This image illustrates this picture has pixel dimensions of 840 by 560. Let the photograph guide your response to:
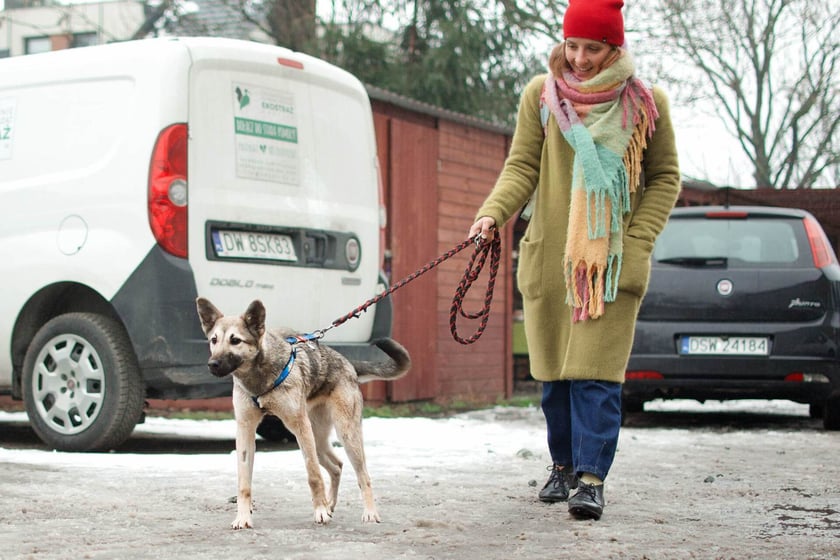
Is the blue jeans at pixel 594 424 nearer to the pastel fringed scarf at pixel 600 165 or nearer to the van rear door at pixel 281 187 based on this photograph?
the pastel fringed scarf at pixel 600 165

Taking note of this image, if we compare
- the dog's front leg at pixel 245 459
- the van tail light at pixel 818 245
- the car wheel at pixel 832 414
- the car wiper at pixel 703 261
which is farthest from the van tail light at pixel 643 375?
the dog's front leg at pixel 245 459

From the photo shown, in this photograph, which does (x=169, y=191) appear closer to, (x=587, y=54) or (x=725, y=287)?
(x=587, y=54)

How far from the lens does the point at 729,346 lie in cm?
950

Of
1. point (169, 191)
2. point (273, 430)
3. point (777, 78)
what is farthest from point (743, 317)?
point (777, 78)

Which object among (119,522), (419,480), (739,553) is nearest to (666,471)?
(419,480)

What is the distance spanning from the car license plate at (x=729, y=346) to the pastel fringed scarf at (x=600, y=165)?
13.7ft

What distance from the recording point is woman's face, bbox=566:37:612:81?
550 cm

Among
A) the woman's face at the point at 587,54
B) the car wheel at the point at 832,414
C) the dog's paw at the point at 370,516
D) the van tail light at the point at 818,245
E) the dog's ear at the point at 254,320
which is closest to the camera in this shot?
the dog's ear at the point at 254,320

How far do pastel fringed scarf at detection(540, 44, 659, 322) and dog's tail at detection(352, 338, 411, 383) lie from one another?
0.72 metres

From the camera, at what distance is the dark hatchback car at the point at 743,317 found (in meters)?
9.46

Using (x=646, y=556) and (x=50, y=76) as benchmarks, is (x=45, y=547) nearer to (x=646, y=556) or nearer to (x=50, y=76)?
(x=646, y=556)

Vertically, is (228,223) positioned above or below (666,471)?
above

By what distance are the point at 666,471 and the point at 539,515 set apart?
185 centimetres

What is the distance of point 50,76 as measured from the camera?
25.6 ft
